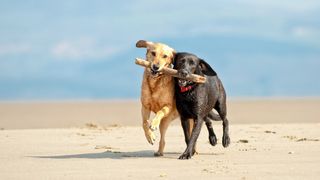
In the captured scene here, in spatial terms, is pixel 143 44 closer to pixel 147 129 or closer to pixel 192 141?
pixel 147 129

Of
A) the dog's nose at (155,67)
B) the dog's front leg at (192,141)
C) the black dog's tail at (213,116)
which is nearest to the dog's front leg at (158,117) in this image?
the dog's front leg at (192,141)

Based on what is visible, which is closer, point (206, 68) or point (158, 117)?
point (158, 117)

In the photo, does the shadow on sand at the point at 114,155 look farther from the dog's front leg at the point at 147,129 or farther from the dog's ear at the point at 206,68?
the dog's ear at the point at 206,68

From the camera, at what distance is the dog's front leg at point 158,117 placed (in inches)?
416

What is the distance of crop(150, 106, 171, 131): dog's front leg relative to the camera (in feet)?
34.7

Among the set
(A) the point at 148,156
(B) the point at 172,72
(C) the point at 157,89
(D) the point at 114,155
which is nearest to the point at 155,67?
(B) the point at 172,72

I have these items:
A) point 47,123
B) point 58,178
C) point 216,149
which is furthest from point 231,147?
point 47,123

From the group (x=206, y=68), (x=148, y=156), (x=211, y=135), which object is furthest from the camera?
(x=211, y=135)

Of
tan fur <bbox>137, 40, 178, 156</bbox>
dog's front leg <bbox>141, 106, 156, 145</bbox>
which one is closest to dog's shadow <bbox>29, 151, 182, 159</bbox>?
dog's front leg <bbox>141, 106, 156, 145</bbox>

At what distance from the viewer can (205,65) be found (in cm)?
1141

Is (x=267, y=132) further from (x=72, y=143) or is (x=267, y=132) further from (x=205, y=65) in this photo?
(x=205, y=65)

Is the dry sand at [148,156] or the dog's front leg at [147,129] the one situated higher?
the dog's front leg at [147,129]

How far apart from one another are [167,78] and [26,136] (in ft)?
19.3

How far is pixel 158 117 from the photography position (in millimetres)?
10672
